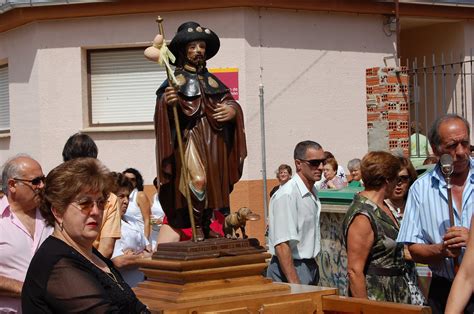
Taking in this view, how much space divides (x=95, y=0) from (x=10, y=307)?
392 inches

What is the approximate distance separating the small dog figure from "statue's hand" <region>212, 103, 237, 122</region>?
0.54 m

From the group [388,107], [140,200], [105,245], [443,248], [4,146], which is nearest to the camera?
[443,248]

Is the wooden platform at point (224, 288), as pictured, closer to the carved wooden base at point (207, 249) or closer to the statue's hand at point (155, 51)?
the carved wooden base at point (207, 249)

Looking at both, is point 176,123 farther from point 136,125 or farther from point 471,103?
point 471,103

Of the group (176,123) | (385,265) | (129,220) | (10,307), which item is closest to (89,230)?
(176,123)

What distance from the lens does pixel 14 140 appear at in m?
16.7

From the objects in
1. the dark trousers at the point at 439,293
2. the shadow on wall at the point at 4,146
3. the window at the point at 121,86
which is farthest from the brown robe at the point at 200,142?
the shadow on wall at the point at 4,146

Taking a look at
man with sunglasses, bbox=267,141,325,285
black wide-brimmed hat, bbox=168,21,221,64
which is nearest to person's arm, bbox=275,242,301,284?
man with sunglasses, bbox=267,141,325,285

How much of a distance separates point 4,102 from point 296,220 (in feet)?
36.0

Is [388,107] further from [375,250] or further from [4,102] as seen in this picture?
[375,250]

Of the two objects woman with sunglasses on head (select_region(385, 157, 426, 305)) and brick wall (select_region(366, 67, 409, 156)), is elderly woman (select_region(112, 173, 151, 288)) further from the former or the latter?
brick wall (select_region(366, 67, 409, 156))

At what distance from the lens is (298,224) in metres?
7.38

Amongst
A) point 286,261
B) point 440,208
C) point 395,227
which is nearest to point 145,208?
point 286,261

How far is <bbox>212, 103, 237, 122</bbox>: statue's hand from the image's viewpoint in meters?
5.61
